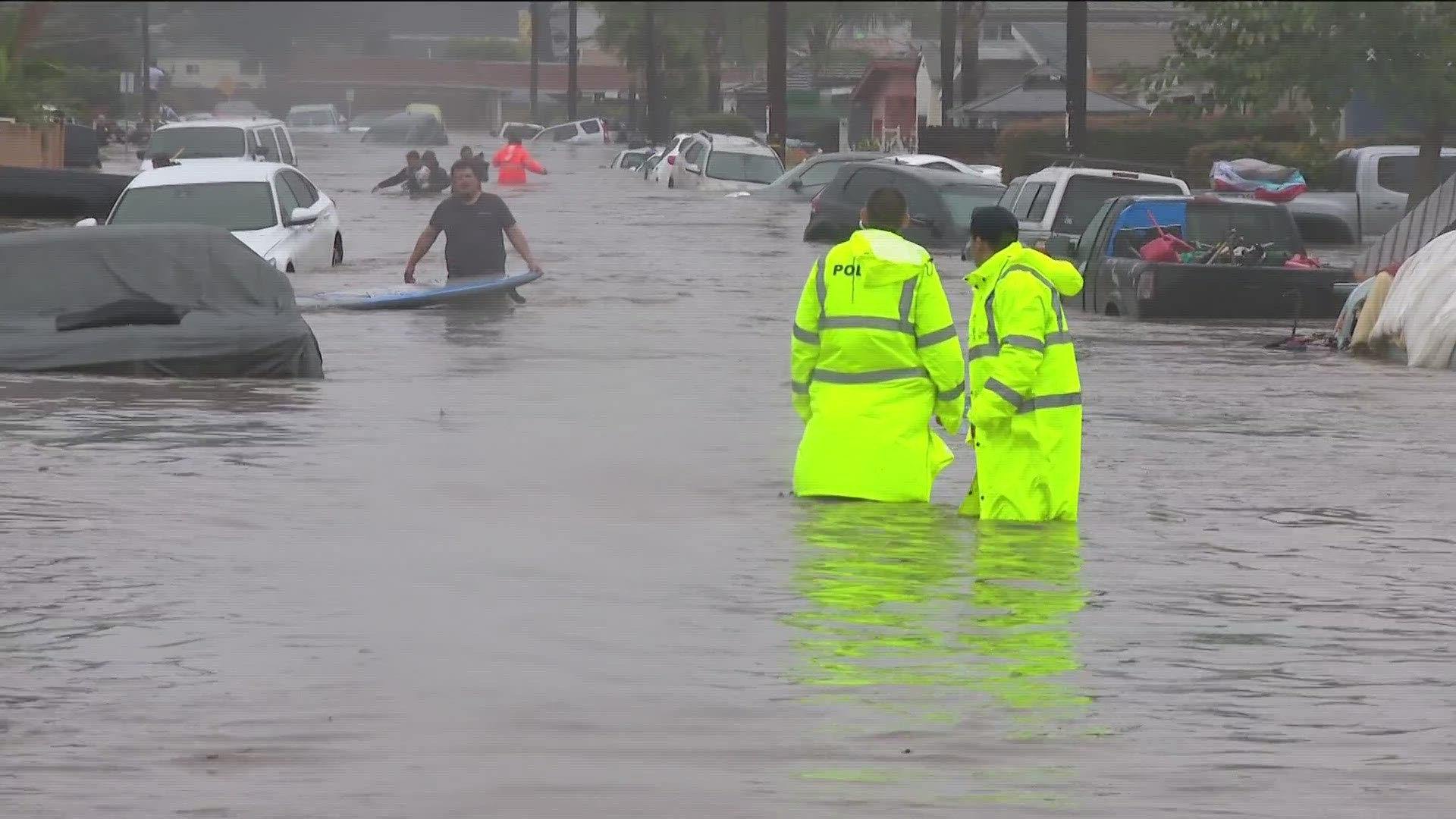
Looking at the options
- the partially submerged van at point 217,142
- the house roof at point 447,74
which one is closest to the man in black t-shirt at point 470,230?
the house roof at point 447,74

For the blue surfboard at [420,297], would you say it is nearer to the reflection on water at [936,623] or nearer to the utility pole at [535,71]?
the reflection on water at [936,623]

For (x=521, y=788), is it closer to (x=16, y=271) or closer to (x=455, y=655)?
(x=455, y=655)

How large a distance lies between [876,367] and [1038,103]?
42241 mm

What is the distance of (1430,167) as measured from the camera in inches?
1192

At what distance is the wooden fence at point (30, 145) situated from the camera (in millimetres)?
34875

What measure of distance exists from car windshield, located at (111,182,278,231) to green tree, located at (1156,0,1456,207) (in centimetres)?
1417

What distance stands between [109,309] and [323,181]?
113 feet

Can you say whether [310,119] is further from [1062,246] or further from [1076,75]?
[1062,246]

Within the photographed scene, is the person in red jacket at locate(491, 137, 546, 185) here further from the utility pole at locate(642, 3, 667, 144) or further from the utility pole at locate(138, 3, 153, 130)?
the utility pole at locate(642, 3, 667, 144)

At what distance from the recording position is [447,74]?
251ft

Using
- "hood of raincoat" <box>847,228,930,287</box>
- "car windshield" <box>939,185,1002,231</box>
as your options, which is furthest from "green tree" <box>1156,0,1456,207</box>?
"hood of raincoat" <box>847,228,930,287</box>

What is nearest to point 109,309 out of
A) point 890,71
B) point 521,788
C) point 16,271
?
point 16,271

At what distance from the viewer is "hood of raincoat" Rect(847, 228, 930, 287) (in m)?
9.60

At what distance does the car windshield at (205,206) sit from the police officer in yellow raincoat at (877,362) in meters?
11.3
